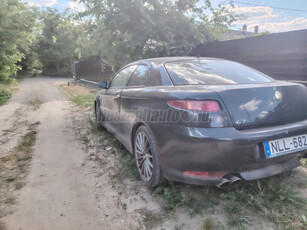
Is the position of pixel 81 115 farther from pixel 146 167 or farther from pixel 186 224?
pixel 186 224

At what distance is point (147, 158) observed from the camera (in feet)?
8.16

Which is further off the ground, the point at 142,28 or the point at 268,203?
the point at 142,28

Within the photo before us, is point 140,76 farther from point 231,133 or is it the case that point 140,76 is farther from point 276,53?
point 276,53

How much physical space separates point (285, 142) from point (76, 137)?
12.3 feet

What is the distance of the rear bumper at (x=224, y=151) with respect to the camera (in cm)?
184

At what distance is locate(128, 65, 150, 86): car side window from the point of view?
113 inches

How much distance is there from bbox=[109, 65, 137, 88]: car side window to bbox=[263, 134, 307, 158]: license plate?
2192 millimetres

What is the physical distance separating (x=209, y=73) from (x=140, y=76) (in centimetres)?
96

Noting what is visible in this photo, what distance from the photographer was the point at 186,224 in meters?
1.92

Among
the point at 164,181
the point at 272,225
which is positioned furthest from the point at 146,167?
the point at 272,225

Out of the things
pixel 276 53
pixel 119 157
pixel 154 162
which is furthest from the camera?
pixel 276 53

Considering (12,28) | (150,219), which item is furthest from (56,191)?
(12,28)

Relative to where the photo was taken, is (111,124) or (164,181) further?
(111,124)

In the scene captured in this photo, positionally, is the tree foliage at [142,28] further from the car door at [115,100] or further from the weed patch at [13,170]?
the weed patch at [13,170]
